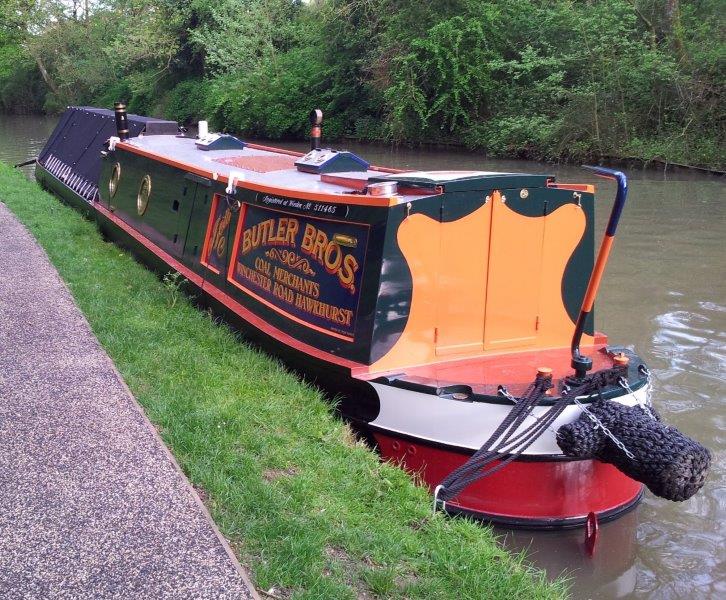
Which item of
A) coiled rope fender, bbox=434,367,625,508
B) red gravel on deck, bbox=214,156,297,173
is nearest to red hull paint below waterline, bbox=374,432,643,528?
coiled rope fender, bbox=434,367,625,508

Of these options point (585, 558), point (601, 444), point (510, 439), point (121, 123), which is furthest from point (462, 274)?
point (121, 123)

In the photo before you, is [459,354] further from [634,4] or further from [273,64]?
[273,64]

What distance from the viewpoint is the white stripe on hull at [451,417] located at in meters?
4.36

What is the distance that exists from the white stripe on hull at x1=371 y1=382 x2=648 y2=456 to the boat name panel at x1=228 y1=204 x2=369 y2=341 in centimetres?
57

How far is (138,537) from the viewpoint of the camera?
3154mm

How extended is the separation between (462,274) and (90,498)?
2.60 meters

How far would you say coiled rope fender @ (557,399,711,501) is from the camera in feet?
13.1

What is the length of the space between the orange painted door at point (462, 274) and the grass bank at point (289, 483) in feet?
3.12

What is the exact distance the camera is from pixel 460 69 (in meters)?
23.6

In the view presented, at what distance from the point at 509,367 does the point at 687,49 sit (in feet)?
58.7

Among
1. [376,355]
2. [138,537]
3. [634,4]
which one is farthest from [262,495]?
[634,4]

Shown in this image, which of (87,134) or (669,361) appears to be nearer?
(669,361)

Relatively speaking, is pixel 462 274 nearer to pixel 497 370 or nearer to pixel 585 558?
pixel 497 370

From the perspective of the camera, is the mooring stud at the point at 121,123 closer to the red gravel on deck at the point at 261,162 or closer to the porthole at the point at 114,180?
the porthole at the point at 114,180
